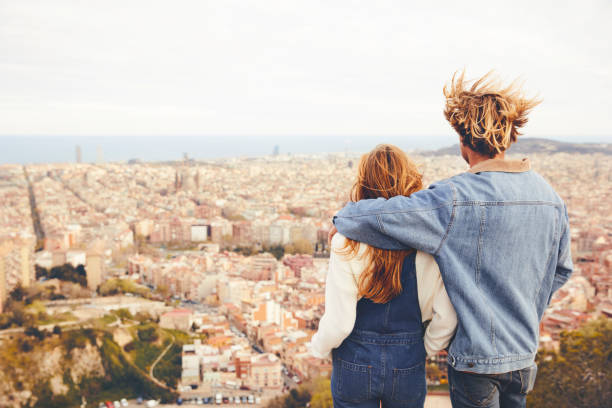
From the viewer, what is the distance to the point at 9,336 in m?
8.49

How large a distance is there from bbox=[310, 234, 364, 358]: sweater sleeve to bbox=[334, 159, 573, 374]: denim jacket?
0.04 m

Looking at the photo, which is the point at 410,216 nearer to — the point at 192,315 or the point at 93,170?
the point at 192,315

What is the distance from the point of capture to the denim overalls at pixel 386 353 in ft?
2.63

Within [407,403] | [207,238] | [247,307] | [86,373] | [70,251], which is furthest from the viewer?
[207,238]

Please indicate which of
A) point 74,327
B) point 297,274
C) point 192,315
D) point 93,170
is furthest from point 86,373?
point 93,170

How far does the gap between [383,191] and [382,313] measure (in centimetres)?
19

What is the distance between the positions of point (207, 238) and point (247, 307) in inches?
331

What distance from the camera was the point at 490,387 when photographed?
775 millimetres

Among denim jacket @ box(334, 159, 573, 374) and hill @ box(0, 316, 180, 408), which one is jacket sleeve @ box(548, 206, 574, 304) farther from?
hill @ box(0, 316, 180, 408)

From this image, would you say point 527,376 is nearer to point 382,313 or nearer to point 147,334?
point 382,313

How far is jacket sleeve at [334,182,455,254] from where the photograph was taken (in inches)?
28.1

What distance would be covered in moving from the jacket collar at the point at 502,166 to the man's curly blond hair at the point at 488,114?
21mm

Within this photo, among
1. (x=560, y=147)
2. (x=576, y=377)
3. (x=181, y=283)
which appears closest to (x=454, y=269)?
(x=576, y=377)

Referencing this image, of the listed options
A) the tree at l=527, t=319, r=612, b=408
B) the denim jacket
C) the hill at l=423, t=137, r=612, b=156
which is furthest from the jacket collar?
the hill at l=423, t=137, r=612, b=156
